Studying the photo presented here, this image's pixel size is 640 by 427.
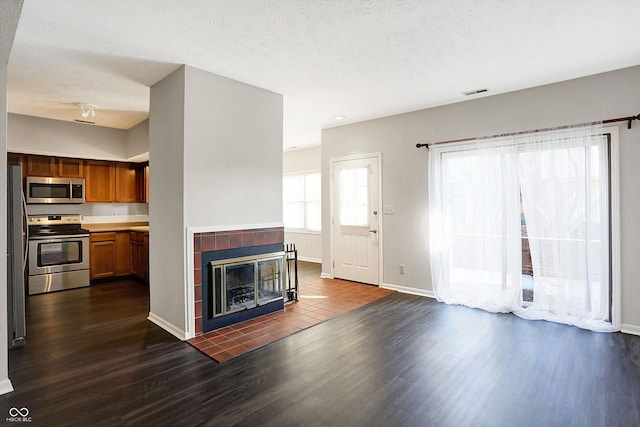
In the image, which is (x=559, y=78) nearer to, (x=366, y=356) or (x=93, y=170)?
(x=366, y=356)

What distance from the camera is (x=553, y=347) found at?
118 inches

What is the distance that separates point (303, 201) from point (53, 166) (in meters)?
4.63

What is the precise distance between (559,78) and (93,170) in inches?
267

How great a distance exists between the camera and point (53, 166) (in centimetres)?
530

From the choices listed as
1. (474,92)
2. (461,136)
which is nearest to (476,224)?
(461,136)

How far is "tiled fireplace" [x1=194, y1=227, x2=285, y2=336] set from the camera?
3352mm

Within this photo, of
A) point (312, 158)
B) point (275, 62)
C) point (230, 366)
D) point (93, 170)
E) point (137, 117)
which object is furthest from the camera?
point (312, 158)

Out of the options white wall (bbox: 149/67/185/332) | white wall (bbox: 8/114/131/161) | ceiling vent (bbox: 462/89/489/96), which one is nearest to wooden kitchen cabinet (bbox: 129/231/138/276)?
white wall (bbox: 8/114/131/161)

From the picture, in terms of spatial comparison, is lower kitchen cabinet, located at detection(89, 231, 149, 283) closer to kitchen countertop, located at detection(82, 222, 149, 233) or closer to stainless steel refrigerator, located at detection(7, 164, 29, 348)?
kitchen countertop, located at detection(82, 222, 149, 233)

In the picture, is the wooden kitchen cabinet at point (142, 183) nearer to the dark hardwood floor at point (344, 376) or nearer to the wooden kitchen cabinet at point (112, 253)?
the wooden kitchen cabinet at point (112, 253)

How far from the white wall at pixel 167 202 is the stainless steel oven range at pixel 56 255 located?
232cm

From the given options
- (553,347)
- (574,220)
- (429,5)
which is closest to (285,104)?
(429,5)

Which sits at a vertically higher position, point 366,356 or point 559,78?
point 559,78

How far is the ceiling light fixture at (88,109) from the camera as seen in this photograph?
4.41 metres
